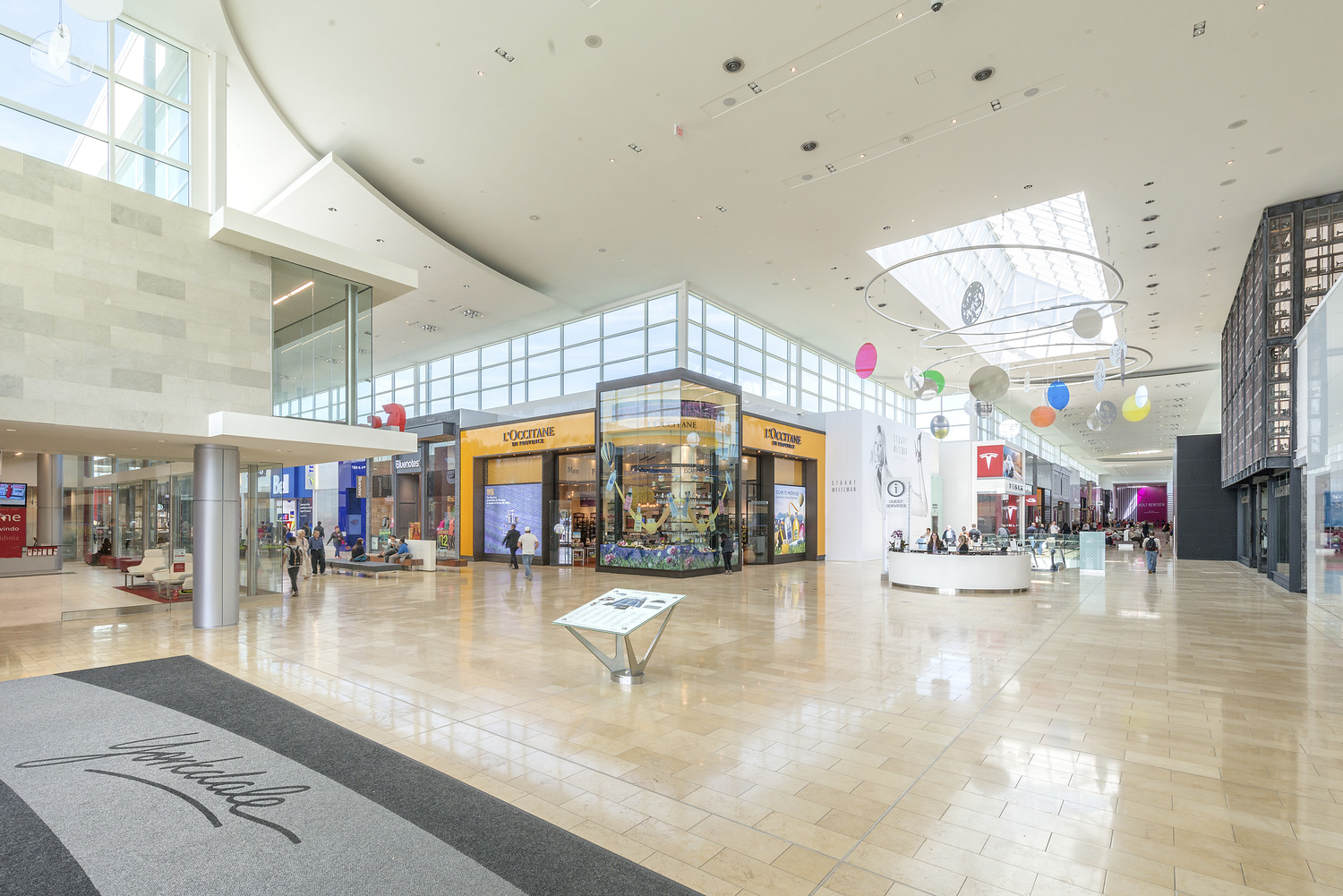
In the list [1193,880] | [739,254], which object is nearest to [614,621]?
[1193,880]

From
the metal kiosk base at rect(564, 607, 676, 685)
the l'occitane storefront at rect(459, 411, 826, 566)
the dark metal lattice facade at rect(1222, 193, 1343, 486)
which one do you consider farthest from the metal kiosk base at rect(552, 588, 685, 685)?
the dark metal lattice facade at rect(1222, 193, 1343, 486)

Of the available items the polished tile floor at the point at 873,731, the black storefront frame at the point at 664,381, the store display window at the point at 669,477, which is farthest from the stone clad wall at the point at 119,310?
the black storefront frame at the point at 664,381

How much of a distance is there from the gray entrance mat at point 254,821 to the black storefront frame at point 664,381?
11.7 metres

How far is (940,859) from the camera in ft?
10.1

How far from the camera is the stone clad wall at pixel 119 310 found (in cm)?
769

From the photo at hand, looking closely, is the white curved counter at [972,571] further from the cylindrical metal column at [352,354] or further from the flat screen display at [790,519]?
the cylindrical metal column at [352,354]

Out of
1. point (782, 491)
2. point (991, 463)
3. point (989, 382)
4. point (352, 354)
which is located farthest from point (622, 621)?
point (991, 463)

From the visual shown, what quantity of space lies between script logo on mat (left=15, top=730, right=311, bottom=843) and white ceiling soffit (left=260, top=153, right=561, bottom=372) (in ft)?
25.3

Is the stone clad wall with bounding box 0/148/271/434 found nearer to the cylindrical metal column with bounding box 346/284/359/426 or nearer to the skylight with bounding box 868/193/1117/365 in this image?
the cylindrical metal column with bounding box 346/284/359/426

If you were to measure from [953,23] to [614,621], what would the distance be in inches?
322

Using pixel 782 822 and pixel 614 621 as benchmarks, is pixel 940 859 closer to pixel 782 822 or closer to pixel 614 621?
pixel 782 822

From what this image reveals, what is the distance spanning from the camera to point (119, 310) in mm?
8422

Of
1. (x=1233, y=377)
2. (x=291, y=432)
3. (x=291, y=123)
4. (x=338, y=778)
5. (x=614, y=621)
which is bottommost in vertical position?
(x=338, y=778)

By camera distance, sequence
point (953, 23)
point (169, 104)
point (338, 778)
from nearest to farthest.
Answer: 1. point (338, 778)
2. point (953, 23)
3. point (169, 104)
